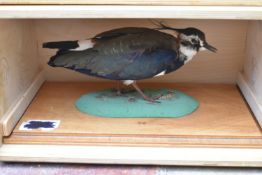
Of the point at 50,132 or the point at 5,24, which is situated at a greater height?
the point at 5,24

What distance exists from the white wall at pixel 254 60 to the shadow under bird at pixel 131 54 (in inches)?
3.8

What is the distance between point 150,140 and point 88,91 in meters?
0.24

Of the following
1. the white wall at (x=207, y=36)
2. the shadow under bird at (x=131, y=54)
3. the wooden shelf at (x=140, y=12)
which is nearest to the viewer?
the wooden shelf at (x=140, y=12)

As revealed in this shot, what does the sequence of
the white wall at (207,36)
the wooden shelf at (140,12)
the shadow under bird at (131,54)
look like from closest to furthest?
the wooden shelf at (140,12), the shadow under bird at (131,54), the white wall at (207,36)

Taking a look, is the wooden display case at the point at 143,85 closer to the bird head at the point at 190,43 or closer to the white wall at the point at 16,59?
the white wall at the point at 16,59

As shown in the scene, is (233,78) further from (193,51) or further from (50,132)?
(50,132)

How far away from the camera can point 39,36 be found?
35.3 inches

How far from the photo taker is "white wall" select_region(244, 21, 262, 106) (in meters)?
0.75

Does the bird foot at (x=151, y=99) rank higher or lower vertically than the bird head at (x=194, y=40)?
lower

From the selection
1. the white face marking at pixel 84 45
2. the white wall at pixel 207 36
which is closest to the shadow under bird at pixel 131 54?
the white face marking at pixel 84 45

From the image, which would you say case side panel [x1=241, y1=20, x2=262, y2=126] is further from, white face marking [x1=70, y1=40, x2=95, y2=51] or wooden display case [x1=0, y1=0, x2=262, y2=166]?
white face marking [x1=70, y1=40, x2=95, y2=51]

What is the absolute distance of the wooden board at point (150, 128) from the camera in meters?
0.67

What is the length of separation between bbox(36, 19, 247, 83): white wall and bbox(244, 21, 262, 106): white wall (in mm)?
33

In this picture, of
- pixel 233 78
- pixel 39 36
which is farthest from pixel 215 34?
pixel 39 36
